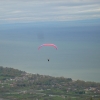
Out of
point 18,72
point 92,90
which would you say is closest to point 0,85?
point 18,72

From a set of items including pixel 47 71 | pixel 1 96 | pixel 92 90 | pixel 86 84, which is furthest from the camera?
pixel 47 71

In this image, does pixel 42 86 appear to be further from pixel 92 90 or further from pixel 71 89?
pixel 92 90

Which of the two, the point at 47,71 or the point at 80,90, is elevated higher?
the point at 47,71

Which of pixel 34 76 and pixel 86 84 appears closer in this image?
pixel 86 84

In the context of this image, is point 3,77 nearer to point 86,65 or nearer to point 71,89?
point 71,89

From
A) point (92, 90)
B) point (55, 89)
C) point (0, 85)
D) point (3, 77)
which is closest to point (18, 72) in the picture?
point (3, 77)

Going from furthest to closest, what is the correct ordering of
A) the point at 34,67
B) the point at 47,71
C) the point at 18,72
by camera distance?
the point at 34,67, the point at 47,71, the point at 18,72
